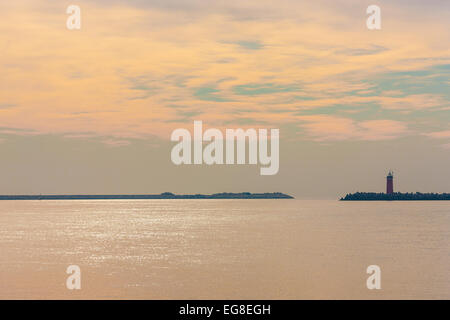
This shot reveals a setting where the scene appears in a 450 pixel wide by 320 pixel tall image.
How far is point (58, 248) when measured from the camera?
4916cm

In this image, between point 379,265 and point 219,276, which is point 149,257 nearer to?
point 219,276

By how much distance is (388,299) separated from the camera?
27000mm

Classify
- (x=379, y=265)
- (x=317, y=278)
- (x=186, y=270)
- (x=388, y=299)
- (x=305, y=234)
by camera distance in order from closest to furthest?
(x=388, y=299), (x=317, y=278), (x=186, y=270), (x=379, y=265), (x=305, y=234)

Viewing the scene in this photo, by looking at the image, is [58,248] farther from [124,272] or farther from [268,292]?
[268,292]
